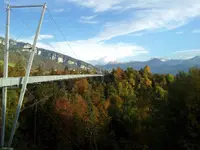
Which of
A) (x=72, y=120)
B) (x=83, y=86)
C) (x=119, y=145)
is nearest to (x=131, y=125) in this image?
(x=119, y=145)

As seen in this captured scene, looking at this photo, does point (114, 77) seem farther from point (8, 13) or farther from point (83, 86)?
point (8, 13)

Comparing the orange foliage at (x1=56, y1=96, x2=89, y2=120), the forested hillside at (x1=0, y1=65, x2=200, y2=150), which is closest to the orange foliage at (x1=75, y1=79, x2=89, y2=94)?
the forested hillside at (x1=0, y1=65, x2=200, y2=150)

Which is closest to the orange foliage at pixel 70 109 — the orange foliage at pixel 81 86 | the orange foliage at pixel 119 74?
the orange foliage at pixel 81 86

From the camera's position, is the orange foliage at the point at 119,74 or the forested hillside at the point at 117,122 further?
the orange foliage at the point at 119,74

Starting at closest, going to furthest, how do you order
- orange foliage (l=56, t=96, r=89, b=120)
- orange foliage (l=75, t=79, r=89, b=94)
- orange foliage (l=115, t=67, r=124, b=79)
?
orange foliage (l=56, t=96, r=89, b=120), orange foliage (l=75, t=79, r=89, b=94), orange foliage (l=115, t=67, r=124, b=79)

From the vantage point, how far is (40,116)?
3566 cm

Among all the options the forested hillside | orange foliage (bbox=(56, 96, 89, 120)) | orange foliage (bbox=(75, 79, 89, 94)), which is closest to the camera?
the forested hillside

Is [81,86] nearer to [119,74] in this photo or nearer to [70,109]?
[119,74]

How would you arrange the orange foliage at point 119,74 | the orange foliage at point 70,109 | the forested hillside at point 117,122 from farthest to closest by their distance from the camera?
the orange foliage at point 119,74, the orange foliage at point 70,109, the forested hillside at point 117,122

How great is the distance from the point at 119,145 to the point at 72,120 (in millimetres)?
8471

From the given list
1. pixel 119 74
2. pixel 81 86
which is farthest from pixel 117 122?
pixel 119 74

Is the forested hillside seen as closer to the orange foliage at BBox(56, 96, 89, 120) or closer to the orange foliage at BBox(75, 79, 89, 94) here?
the orange foliage at BBox(56, 96, 89, 120)

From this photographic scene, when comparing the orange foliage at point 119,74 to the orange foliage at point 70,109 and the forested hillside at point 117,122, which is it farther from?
the orange foliage at point 70,109

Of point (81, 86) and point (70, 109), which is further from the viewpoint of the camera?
point (81, 86)
